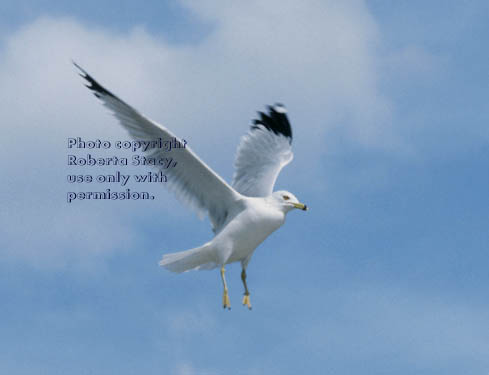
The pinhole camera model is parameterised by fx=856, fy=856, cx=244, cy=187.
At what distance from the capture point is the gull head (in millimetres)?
15781

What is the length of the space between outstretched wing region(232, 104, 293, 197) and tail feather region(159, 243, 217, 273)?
2.06 metres

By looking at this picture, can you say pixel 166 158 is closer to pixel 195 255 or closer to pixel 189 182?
pixel 189 182

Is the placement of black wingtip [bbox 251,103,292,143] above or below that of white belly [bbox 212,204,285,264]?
above

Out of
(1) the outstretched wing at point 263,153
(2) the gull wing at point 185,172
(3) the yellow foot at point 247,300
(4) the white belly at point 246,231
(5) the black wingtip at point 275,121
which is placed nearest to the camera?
(2) the gull wing at point 185,172

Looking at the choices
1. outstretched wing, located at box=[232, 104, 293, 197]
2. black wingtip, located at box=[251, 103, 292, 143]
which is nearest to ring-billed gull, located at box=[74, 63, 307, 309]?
→ outstretched wing, located at box=[232, 104, 293, 197]

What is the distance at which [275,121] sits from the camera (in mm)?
19219

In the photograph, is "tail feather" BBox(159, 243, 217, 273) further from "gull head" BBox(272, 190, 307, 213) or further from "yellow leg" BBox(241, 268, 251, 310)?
"gull head" BBox(272, 190, 307, 213)

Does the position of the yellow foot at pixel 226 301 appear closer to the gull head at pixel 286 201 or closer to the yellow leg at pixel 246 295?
the yellow leg at pixel 246 295

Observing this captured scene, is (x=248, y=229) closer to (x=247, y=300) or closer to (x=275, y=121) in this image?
(x=247, y=300)

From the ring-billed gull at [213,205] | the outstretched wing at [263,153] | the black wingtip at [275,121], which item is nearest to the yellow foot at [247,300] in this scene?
the ring-billed gull at [213,205]

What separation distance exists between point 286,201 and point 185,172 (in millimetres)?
1939

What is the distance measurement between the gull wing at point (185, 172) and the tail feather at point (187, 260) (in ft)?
1.85

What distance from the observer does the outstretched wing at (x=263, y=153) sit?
17438mm

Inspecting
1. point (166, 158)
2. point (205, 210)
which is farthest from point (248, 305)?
point (166, 158)
